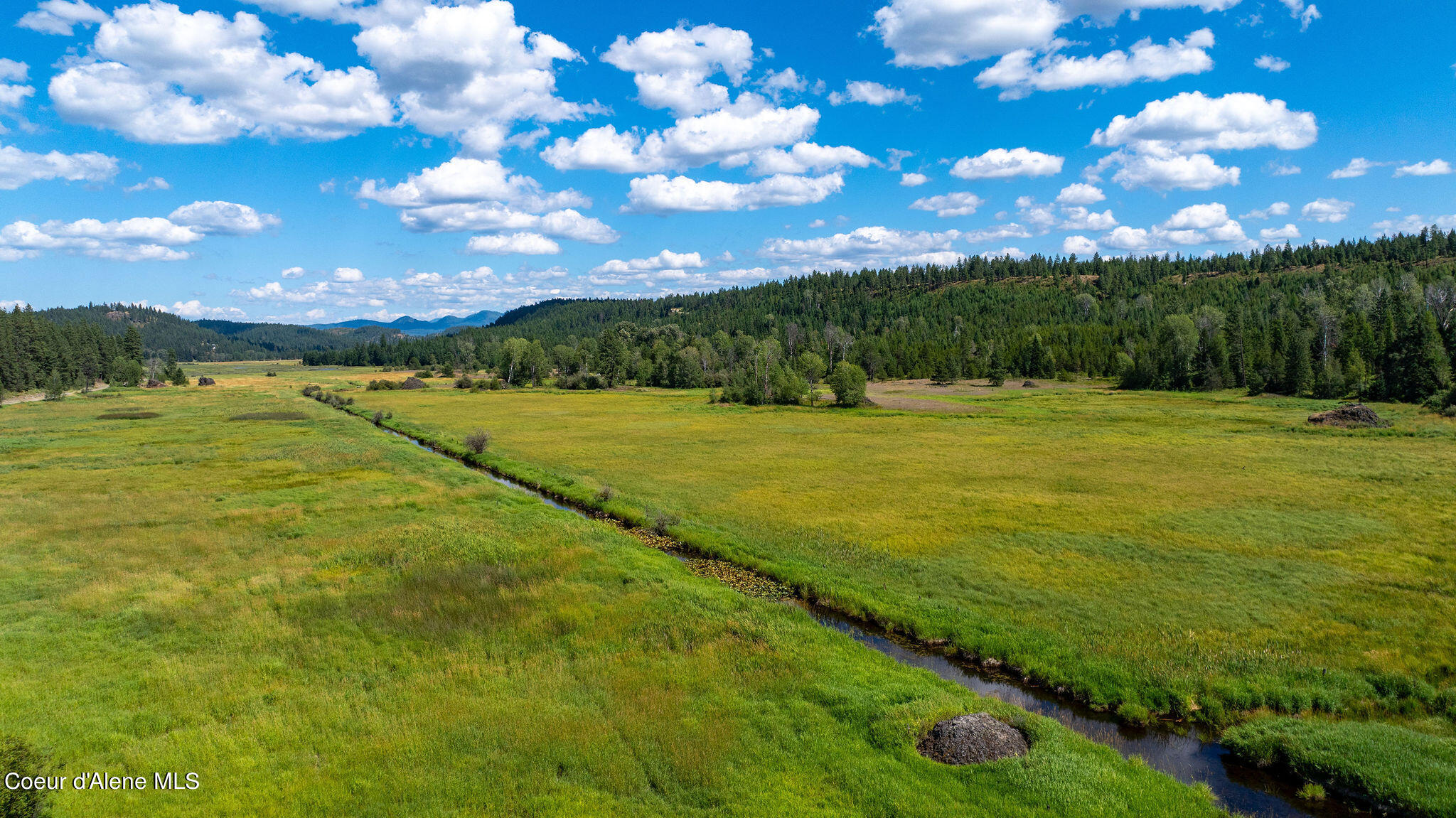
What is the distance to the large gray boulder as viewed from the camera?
13328mm

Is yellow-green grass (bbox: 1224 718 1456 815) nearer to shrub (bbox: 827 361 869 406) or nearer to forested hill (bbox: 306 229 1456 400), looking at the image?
shrub (bbox: 827 361 869 406)

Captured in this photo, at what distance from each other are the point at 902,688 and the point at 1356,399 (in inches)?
4370

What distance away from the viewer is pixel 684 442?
62156 millimetres

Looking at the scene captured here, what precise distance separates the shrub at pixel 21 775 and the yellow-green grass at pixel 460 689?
689 millimetres

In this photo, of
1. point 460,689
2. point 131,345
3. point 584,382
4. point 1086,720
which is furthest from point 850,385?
point 131,345

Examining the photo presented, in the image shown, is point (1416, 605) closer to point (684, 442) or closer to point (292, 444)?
point (684, 442)

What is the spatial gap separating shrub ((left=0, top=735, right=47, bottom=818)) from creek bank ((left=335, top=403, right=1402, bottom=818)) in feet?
60.5

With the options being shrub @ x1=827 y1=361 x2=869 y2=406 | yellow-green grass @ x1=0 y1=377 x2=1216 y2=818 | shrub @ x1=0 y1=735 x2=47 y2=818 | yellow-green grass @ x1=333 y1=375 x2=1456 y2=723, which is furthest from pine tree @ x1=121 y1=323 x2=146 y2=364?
shrub @ x1=0 y1=735 x2=47 y2=818

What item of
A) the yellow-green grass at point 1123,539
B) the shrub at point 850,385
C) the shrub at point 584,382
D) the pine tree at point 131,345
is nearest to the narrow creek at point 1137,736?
the yellow-green grass at point 1123,539

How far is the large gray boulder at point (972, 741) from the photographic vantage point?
43.7 feet

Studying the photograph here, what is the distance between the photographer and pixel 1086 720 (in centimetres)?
1572

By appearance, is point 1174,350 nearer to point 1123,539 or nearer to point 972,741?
point 1123,539

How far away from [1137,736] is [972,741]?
4900 mm

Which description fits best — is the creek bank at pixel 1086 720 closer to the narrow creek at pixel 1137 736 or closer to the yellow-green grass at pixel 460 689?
the narrow creek at pixel 1137 736
